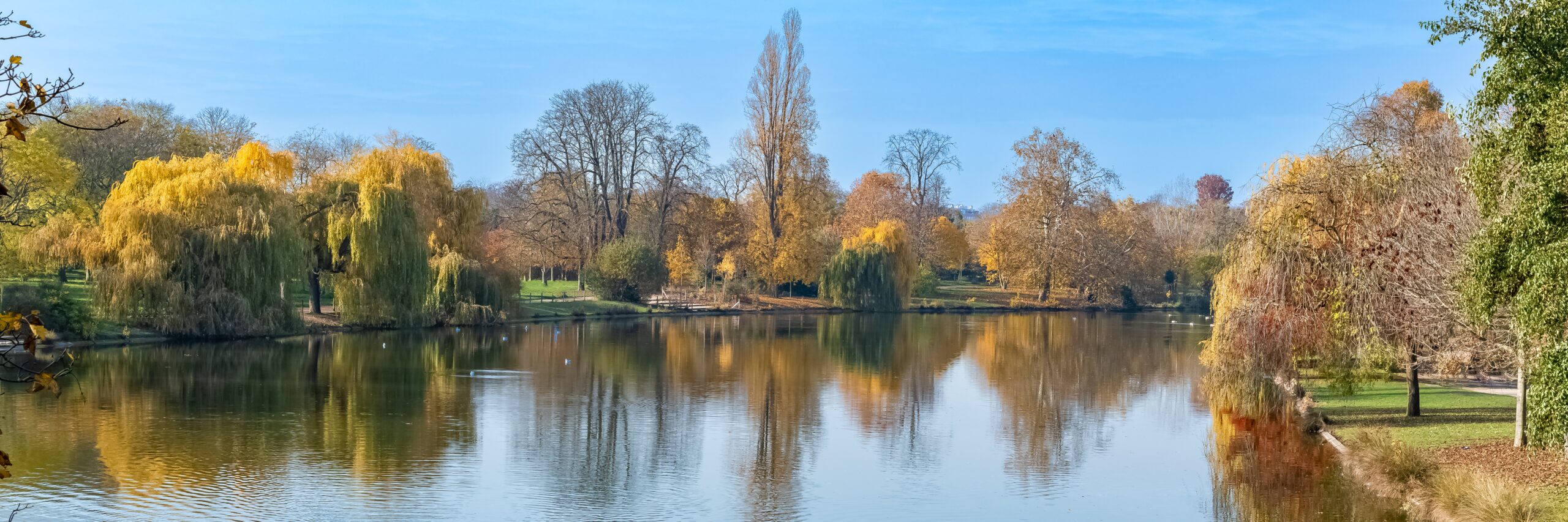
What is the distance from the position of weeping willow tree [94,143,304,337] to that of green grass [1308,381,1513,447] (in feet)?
92.0

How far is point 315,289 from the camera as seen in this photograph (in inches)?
1681

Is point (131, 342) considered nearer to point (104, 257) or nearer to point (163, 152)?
point (104, 257)

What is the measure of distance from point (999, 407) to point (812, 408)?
13.4ft

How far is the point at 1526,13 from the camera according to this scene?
11.5 m

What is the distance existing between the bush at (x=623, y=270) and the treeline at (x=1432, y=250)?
1421 inches

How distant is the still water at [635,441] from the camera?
1567 centimetres

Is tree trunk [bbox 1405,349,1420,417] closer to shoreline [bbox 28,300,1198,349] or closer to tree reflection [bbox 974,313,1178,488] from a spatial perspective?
tree reflection [bbox 974,313,1178,488]

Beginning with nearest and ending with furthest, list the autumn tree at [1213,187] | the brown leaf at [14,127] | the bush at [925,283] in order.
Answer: the brown leaf at [14,127], the bush at [925,283], the autumn tree at [1213,187]

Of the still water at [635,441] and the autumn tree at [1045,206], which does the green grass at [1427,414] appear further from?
the autumn tree at [1045,206]

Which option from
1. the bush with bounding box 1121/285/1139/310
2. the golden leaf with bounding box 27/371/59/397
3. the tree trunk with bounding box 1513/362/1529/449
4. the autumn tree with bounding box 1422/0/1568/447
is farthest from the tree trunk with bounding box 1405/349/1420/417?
the bush with bounding box 1121/285/1139/310

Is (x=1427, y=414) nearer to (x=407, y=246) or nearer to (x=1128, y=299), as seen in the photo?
(x=407, y=246)

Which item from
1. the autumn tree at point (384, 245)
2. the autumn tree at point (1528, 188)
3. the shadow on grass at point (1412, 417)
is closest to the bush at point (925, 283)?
the autumn tree at point (384, 245)

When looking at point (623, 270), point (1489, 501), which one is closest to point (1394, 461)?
point (1489, 501)

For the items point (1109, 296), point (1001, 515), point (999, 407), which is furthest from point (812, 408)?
point (1109, 296)
